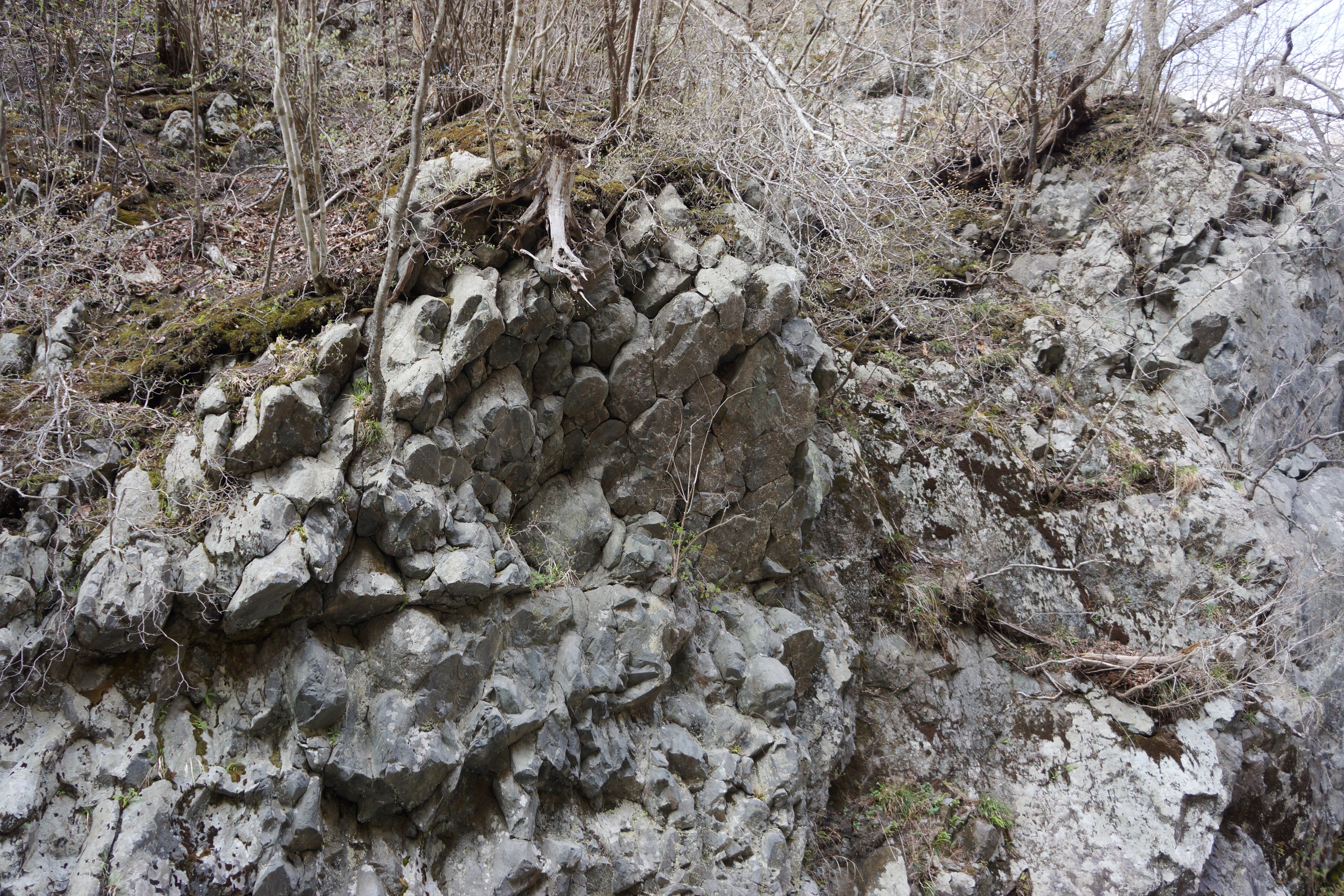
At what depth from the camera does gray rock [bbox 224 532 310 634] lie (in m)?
3.97

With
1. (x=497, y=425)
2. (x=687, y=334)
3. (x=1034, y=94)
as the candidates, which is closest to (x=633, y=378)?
(x=687, y=334)

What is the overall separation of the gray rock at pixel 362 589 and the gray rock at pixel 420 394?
2.87 ft

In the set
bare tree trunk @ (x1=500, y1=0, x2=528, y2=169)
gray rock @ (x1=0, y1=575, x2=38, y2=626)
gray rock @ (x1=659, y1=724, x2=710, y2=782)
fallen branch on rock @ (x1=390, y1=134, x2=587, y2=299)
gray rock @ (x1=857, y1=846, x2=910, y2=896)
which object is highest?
bare tree trunk @ (x1=500, y1=0, x2=528, y2=169)

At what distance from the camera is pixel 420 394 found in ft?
15.5

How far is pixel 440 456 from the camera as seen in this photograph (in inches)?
193

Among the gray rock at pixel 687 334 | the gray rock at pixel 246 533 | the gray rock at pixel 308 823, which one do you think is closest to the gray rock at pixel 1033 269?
the gray rock at pixel 687 334

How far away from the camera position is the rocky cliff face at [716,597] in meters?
3.96

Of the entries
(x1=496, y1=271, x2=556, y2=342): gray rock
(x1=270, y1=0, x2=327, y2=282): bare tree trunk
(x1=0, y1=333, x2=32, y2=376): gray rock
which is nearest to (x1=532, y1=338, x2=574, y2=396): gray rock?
(x1=496, y1=271, x2=556, y2=342): gray rock

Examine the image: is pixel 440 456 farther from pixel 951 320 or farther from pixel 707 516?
pixel 951 320

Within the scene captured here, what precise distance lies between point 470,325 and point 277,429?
144cm

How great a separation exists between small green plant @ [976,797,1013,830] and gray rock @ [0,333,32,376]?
8535 mm

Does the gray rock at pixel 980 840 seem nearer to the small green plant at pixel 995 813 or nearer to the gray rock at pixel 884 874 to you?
the small green plant at pixel 995 813

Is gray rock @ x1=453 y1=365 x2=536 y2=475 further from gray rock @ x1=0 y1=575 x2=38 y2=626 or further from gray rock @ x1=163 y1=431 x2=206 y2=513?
gray rock @ x1=0 y1=575 x2=38 y2=626

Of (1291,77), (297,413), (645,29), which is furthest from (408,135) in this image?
(1291,77)
